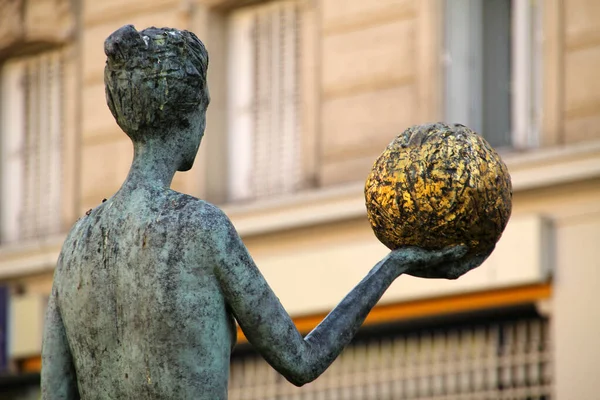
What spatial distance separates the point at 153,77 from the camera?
4.20m

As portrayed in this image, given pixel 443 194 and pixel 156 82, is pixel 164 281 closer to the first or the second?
pixel 156 82

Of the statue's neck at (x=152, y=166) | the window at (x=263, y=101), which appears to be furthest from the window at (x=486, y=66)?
the statue's neck at (x=152, y=166)

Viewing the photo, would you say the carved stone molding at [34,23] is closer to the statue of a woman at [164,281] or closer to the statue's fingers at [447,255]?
the statue of a woman at [164,281]

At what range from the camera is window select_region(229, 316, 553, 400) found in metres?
15.5

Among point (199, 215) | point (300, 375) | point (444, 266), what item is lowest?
point (300, 375)

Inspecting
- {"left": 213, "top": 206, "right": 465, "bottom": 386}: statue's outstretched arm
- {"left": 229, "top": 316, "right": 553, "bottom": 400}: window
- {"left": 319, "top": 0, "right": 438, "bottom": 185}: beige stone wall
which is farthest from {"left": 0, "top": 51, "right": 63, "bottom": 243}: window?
{"left": 213, "top": 206, "right": 465, "bottom": 386}: statue's outstretched arm

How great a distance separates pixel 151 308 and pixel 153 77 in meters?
0.54

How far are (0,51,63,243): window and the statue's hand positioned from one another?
14935 millimetres

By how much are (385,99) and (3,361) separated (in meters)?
5.31

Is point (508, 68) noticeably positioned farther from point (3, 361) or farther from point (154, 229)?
point (154, 229)

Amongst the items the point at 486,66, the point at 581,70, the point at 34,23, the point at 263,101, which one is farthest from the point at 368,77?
the point at 34,23

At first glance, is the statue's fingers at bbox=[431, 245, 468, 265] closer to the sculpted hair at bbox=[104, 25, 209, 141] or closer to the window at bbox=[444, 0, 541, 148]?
the sculpted hair at bbox=[104, 25, 209, 141]

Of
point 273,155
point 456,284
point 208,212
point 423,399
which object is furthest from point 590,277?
point 208,212

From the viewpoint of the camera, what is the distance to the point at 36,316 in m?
18.4
